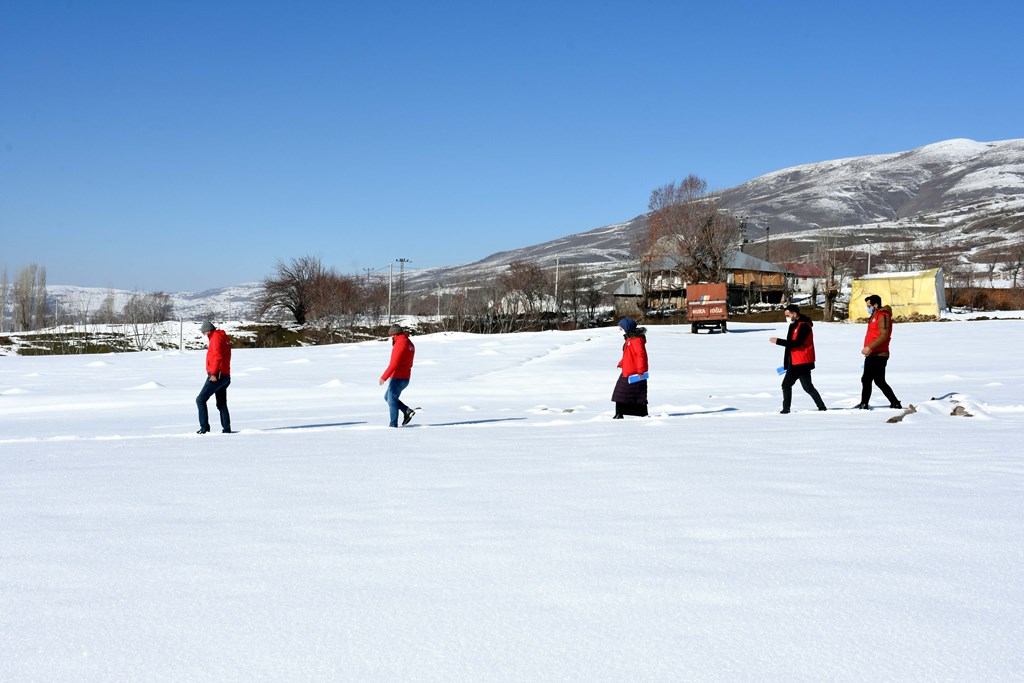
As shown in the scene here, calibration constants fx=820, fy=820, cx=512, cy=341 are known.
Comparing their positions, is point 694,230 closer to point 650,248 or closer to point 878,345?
point 650,248

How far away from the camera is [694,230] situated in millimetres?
71188

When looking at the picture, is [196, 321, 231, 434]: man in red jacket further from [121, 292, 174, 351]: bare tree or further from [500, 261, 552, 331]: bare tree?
[500, 261, 552, 331]: bare tree

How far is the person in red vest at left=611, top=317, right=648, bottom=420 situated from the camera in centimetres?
1162

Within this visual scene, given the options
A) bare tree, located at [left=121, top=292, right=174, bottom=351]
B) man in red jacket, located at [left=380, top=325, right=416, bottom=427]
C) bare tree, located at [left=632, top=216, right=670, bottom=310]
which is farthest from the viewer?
bare tree, located at [left=632, top=216, right=670, bottom=310]

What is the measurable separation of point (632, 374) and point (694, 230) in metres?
61.8

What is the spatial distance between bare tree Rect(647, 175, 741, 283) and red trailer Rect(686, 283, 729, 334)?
70.8ft

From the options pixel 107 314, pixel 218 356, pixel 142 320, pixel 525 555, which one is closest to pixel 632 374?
pixel 218 356

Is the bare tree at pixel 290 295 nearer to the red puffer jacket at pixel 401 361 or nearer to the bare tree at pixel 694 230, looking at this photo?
the bare tree at pixel 694 230

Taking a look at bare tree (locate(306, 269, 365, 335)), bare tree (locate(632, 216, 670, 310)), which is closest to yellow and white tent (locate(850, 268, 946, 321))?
bare tree (locate(632, 216, 670, 310))

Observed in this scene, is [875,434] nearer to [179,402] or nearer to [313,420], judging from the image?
[313,420]

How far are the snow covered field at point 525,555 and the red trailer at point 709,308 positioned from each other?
38726 mm

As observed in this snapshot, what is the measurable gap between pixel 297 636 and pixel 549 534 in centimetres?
184

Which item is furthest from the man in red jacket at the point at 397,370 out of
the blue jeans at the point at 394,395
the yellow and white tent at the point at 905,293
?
the yellow and white tent at the point at 905,293

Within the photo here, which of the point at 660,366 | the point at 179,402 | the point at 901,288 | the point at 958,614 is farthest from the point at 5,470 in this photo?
the point at 901,288
